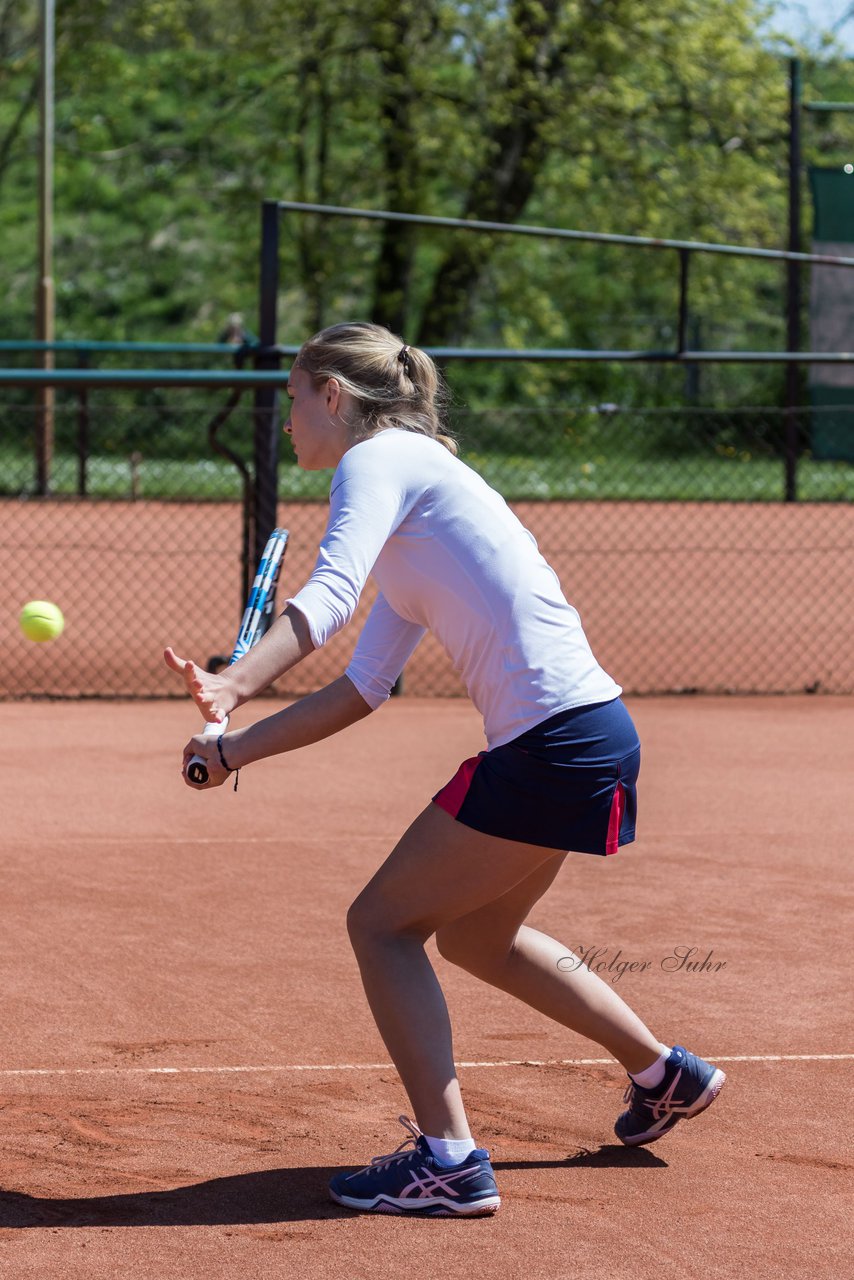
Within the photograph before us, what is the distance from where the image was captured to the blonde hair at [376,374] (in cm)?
312

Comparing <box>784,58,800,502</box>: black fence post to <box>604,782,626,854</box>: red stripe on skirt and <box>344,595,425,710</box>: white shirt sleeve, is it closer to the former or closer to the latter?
<box>344,595,425,710</box>: white shirt sleeve

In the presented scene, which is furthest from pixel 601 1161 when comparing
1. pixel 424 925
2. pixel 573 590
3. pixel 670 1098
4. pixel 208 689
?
pixel 573 590

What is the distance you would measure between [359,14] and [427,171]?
246 centimetres

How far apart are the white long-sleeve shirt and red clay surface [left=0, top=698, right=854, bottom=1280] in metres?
0.98

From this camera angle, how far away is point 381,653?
324 centimetres

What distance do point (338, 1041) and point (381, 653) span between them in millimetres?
1343

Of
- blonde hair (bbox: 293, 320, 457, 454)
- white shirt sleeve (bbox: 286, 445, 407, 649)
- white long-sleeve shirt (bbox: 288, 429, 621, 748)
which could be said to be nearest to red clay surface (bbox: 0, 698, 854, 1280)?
white long-sleeve shirt (bbox: 288, 429, 621, 748)

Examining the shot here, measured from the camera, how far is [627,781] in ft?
10.3

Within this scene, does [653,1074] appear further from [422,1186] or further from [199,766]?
[199,766]

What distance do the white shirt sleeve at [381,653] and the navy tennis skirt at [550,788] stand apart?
27cm

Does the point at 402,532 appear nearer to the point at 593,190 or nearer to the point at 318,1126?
the point at 318,1126

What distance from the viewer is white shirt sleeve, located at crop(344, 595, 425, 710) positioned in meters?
3.23

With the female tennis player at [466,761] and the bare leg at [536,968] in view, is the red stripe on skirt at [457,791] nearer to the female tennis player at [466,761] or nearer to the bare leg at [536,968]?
the female tennis player at [466,761]

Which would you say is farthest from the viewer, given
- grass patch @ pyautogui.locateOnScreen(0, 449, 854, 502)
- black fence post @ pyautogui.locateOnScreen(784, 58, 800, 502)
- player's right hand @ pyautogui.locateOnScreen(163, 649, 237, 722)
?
grass patch @ pyautogui.locateOnScreen(0, 449, 854, 502)
